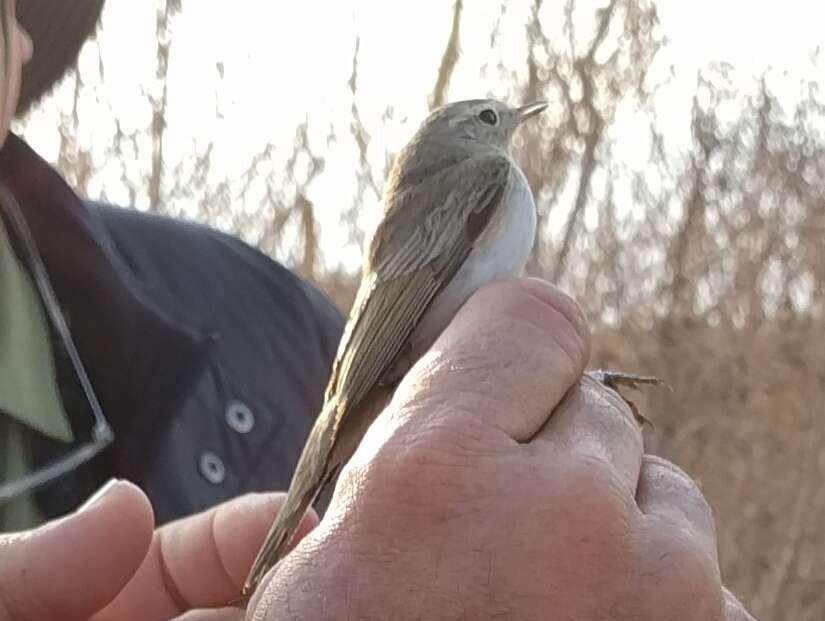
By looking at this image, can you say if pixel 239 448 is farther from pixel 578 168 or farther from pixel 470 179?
pixel 578 168

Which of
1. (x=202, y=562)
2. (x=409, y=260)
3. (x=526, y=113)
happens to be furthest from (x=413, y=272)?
(x=526, y=113)

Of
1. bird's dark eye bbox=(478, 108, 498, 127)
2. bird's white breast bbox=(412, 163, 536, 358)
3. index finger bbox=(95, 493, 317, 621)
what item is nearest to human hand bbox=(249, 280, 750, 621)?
index finger bbox=(95, 493, 317, 621)

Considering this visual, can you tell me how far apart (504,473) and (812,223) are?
524 cm

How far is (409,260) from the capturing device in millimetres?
1932

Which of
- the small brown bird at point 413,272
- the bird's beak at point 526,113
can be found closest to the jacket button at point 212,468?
the small brown bird at point 413,272

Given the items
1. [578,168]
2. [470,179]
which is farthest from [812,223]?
[470,179]

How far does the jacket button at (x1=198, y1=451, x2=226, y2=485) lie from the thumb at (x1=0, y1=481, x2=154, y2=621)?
807 mm

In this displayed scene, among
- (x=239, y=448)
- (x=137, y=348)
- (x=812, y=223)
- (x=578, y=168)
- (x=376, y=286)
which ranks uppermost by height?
(x=376, y=286)

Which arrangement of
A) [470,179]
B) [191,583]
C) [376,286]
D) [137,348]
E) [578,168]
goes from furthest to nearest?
[578,168]
[137,348]
[470,179]
[376,286]
[191,583]

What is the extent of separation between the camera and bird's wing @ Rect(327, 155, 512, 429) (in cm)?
178

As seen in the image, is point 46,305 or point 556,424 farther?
point 46,305

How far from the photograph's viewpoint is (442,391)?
1267 millimetres

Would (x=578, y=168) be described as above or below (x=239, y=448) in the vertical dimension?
below

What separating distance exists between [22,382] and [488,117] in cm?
112
